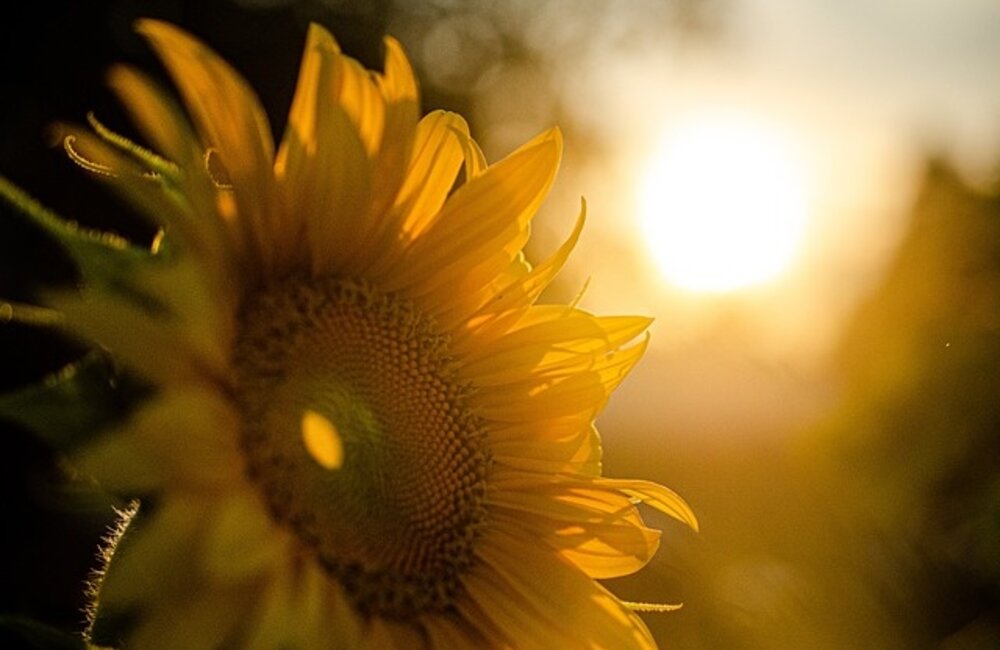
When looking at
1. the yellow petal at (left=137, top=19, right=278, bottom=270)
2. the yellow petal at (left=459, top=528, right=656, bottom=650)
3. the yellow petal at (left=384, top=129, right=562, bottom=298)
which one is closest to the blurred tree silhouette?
the yellow petal at (left=459, top=528, right=656, bottom=650)

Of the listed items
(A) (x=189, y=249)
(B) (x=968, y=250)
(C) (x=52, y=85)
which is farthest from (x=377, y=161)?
(C) (x=52, y=85)

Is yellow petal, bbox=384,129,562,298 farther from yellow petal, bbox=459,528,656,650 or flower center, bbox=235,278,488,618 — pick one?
yellow petal, bbox=459,528,656,650

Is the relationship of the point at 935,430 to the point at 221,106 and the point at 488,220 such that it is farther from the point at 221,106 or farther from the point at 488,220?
the point at 221,106

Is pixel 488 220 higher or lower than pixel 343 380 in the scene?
higher

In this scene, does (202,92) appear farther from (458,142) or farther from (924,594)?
(924,594)

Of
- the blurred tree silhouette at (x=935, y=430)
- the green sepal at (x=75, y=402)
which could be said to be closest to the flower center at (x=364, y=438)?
the green sepal at (x=75, y=402)

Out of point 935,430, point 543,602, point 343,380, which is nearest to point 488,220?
point 343,380
